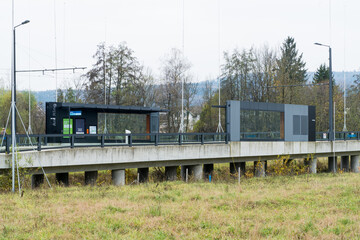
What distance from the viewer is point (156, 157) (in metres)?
24.3

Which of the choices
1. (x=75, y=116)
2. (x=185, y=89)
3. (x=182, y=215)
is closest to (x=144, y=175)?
(x=75, y=116)

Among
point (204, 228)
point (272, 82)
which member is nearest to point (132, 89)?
point (272, 82)

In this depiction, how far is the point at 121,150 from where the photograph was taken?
2292cm

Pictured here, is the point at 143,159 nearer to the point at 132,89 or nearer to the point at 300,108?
the point at 300,108

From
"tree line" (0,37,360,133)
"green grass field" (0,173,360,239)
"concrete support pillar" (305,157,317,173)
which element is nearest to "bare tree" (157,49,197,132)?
"tree line" (0,37,360,133)

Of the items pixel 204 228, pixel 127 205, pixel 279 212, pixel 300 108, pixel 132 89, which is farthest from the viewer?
pixel 132 89

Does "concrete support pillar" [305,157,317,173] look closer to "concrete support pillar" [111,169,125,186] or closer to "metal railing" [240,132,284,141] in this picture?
"metal railing" [240,132,284,141]

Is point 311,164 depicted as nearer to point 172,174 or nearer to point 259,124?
point 259,124

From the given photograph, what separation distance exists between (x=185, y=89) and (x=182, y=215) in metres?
45.2

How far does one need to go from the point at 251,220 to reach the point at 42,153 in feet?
37.0

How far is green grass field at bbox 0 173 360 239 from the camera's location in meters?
10.5

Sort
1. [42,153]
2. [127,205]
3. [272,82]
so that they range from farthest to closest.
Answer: [272,82]
[42,153]
[127,205]

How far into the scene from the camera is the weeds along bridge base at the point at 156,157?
806 inches

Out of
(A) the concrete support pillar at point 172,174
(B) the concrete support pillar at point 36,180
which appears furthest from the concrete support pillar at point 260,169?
Result: (B) the concrete support pillar at point 36,180
